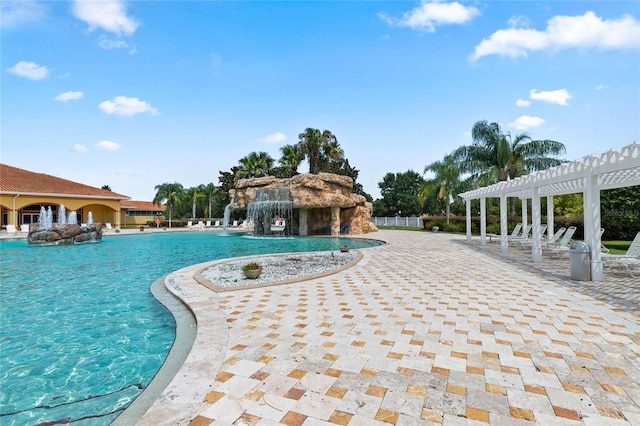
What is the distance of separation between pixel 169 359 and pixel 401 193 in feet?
157

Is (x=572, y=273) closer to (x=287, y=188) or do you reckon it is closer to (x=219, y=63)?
(x=219, y=63)

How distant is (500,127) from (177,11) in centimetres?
2459

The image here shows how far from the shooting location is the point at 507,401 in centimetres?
273

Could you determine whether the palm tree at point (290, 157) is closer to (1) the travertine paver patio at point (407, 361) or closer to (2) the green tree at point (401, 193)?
(2) the green tree at point (401, 193)

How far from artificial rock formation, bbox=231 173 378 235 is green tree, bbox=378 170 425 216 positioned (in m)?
20.7

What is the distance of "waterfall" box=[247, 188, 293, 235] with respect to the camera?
2484cm

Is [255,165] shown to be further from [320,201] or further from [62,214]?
[62,214]

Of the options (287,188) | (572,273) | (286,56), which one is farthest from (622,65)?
(287,188)

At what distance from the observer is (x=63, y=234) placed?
20.1m

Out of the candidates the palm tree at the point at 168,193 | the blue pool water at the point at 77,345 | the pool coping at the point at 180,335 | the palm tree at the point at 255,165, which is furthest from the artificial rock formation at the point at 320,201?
the palm tree at the point at 168,193

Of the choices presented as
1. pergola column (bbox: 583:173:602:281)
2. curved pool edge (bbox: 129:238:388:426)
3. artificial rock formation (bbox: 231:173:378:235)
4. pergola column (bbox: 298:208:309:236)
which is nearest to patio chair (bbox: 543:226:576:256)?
pergola column (bbox: 583:173:602:281)

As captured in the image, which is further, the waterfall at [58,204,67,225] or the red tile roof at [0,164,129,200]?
the waterfall at [58,204,67,225]

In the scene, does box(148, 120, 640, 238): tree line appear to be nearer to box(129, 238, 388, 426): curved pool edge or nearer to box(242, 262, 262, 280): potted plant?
box(242, 262, 262, 280): potted plant

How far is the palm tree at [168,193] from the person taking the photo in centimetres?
4272
